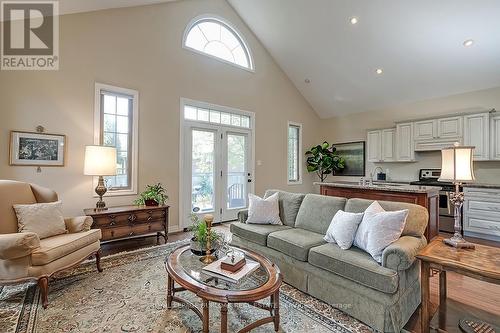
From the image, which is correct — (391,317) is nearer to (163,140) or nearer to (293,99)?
(163,140)

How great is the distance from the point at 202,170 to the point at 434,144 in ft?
15.6

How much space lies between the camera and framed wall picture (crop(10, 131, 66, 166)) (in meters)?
3.20

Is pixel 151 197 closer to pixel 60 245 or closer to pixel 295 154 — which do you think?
pixel 60 245

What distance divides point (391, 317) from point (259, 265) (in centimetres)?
102

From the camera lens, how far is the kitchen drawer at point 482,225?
166 inches

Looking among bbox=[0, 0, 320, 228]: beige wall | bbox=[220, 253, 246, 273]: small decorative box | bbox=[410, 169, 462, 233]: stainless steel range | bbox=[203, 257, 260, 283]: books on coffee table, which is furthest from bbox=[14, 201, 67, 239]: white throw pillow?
bbox=[410, 169, 462, 233]: stainless steel range

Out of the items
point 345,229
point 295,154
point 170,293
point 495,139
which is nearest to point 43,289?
point 170,293

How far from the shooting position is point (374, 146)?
20.6 ft

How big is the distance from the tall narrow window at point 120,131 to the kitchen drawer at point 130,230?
0.74 metres

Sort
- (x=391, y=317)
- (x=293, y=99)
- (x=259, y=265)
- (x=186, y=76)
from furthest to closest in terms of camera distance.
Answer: (x=293, y=99) → (x=186, y=76) → (x=259, y=265) → (x=391, y=317)

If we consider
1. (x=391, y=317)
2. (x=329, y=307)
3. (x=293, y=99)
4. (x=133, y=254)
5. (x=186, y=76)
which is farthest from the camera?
(x=293, y=99)

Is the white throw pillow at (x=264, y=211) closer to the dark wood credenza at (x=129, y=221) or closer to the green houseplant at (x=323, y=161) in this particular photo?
the dark wood credenza at (x=129, y=221)

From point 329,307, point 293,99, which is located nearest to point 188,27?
point 293,99

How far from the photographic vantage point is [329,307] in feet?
7.21
